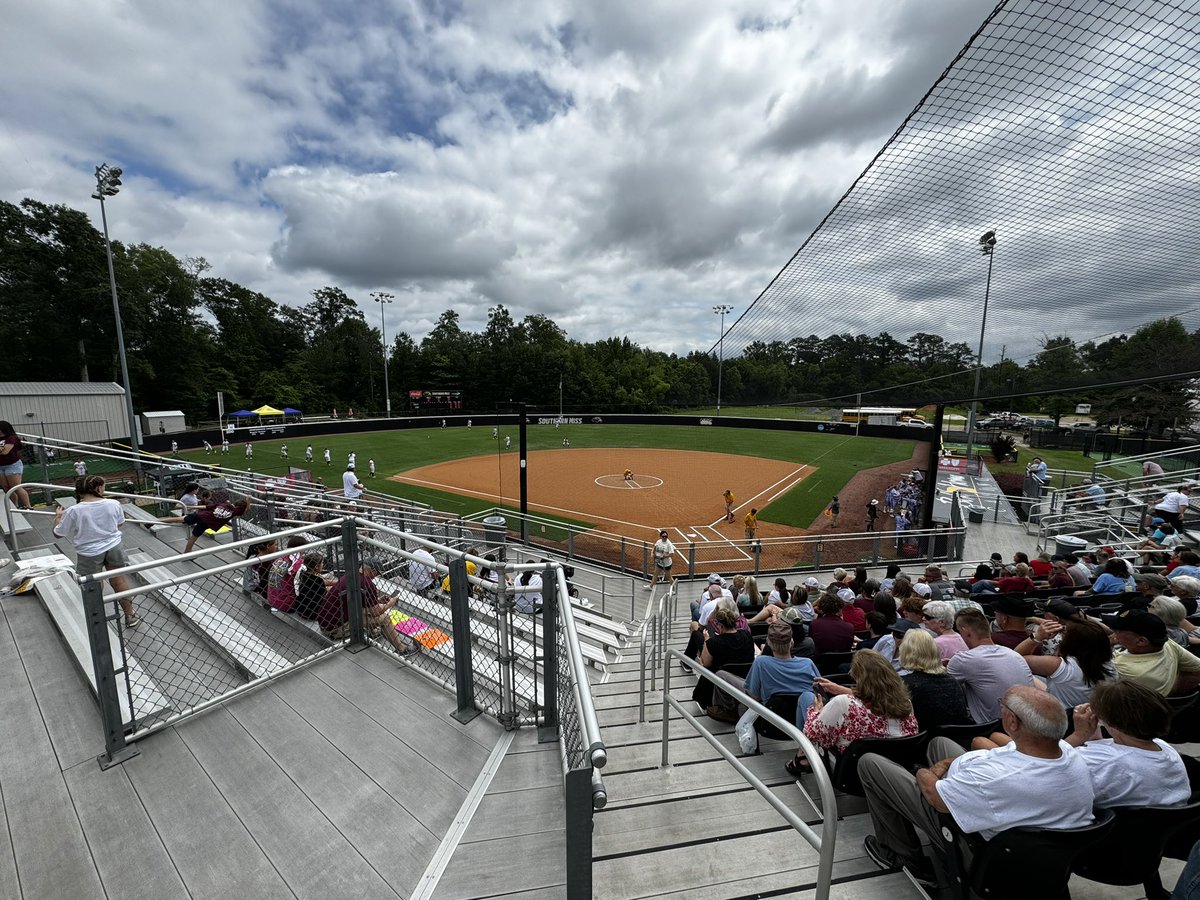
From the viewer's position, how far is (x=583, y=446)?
42.1m

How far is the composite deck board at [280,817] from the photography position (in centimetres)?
237

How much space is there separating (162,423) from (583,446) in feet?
107

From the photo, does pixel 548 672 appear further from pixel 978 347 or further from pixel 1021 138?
pixel 978 347

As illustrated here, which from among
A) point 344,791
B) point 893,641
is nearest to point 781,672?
point 893,641

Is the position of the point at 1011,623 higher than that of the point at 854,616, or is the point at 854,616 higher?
the point at 1011,623

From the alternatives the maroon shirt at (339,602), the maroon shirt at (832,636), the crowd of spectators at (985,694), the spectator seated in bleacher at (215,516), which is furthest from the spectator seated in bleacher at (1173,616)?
the spectator seated in bleacher at (215,516)

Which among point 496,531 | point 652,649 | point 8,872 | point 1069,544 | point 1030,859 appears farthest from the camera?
point 496,531

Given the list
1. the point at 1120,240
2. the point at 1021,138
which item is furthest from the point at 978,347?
the point at 1021,138

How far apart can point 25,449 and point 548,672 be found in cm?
1465

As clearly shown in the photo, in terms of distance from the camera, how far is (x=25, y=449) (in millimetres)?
10867

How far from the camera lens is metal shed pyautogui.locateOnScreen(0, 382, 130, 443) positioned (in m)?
25.9

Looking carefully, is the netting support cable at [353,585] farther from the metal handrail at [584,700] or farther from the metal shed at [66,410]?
the metal shed at [66,410]

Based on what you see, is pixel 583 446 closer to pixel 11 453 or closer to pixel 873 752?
pixel 11 453

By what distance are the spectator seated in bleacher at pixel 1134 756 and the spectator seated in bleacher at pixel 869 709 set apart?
2.65 feet
